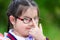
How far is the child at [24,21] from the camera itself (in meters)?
2.69

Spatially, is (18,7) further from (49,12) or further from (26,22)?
(49,12)

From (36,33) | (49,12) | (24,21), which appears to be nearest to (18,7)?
(24,21)

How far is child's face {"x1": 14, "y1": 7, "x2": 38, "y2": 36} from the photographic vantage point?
8.80ft

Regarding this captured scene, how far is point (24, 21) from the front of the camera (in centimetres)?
270

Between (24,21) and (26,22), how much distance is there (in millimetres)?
17

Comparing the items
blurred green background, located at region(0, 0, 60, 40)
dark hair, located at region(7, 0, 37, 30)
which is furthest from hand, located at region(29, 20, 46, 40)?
blurred green background, located at region(0, 0, 60, 40)

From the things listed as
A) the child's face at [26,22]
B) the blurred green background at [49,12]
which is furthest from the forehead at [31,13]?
the blurred green background at [49,12]

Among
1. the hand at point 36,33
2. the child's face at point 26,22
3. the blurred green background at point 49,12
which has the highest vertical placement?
the child's face at point 26,22

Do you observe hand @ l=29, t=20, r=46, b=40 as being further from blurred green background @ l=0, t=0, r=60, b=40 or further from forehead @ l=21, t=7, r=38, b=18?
blurred green background @ l=0, t=0, r=60, b=40

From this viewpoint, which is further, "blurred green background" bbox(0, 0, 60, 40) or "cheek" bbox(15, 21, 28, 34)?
"blurred green background" bbox(0, 0, 60, 40)

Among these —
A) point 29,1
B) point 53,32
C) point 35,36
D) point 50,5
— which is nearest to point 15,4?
point 29,1

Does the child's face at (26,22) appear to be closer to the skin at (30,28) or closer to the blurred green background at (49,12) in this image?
the skin at (30,28)

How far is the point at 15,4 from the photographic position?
2771 millimetres

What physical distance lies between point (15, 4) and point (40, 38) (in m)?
0.31
